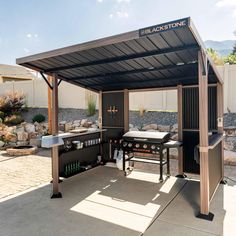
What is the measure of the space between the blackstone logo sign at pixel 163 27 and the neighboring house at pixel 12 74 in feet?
63.6

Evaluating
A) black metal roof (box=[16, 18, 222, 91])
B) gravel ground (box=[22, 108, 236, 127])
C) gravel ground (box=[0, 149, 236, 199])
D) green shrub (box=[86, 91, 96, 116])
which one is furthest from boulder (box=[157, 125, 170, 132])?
green shrub (box=[86, 91, 96, 116])

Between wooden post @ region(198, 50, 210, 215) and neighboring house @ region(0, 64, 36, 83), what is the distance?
1942cm

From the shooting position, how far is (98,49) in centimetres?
313

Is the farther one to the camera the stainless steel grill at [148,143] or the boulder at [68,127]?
the boulder at [68,127]

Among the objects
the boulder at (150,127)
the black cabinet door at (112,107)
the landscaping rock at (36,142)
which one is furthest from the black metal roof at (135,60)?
the landscaping rock at (36,142)

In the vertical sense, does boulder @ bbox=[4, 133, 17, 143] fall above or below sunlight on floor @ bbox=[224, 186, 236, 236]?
above

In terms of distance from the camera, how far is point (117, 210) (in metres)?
3.15

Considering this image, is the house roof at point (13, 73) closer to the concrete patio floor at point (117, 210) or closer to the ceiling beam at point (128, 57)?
the ceiling beam at point (128, 57)

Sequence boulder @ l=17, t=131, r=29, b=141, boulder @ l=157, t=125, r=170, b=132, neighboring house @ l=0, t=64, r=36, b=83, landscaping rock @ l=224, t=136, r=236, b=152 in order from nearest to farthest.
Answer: landscaping rock @ l=224, t=136, r=236, b=152 → boulder @ l=157, t=125, r=170, b=132 → boulder @ l=17, t=131, r=29, b=141 → neighboring house @ l=0, t=64, r=36, b=83

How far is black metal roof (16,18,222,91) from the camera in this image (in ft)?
8.45

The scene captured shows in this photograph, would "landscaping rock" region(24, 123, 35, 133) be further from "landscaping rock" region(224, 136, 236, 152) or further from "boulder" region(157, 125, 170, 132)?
"landscaping rock" region(224, 136, 236, 152)

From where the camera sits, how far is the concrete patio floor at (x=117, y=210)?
103 inches

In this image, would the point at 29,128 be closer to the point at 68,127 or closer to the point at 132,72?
the point at 68,127

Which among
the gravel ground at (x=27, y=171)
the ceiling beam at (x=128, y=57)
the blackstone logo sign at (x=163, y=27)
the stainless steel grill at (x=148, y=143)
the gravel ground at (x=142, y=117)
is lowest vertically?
the gravel ground at (x=27, y=171)
